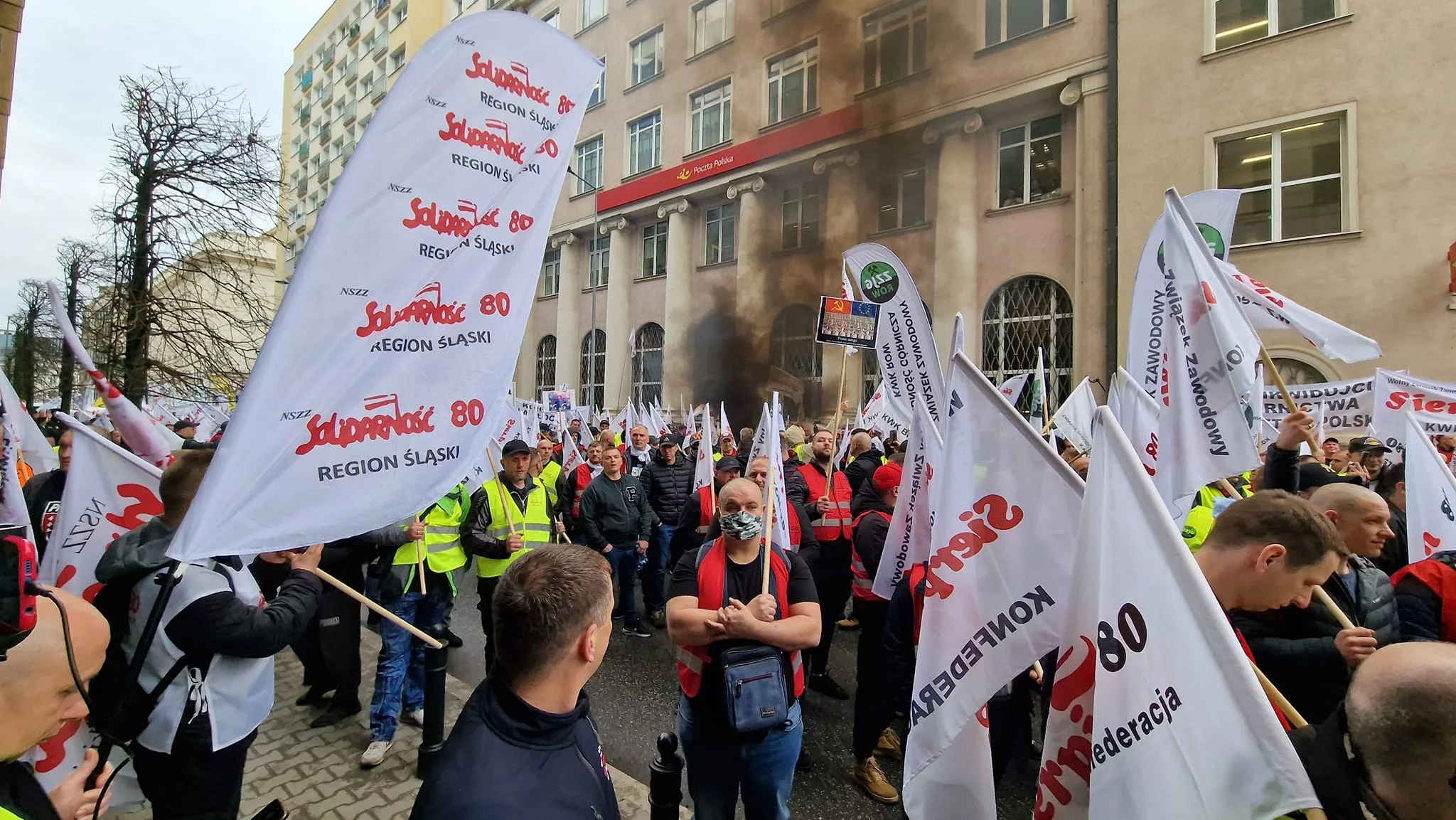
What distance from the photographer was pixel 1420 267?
11.5m

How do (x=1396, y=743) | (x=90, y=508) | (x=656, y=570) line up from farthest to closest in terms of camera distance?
(x=656, y=570)
(x=90, y=508)
(x=1396, y=743)

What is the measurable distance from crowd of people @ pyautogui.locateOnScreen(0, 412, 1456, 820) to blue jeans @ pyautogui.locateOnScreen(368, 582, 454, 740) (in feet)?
0.06

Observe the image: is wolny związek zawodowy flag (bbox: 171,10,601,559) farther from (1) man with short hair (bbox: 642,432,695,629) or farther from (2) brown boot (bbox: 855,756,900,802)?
(1) man with short hair (bbox: 642,432,695,629)

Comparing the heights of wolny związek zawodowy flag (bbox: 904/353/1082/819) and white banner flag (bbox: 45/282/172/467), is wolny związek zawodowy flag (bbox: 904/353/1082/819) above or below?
below

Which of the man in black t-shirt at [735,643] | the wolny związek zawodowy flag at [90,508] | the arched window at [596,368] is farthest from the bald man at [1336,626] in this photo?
the arched window at [596,368]

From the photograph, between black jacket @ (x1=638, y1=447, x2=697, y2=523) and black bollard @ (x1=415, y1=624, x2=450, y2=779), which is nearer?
black bollard @ (x1=415, y1=624, x2=450, y2=779)

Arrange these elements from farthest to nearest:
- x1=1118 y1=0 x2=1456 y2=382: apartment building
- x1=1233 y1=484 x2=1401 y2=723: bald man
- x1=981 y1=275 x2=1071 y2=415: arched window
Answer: x1=981 y1=275 x2=1071 y2=415: arched window → x1=1118 y1=0 x2=1456 y2=382: apartment building → x1=1233 y1=484 x2=1401 y2=723: bald man

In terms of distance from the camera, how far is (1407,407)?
707cm

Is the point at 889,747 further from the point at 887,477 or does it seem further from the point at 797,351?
the point at 797,351

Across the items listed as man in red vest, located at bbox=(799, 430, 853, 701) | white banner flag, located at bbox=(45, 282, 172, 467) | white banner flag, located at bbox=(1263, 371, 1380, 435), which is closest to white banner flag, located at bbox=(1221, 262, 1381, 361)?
man in red vest, located at bbox=(799, 430, 853, 701)

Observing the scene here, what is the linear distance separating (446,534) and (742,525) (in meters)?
2.92

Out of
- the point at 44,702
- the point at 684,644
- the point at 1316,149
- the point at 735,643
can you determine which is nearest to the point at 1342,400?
the point at 1316,149

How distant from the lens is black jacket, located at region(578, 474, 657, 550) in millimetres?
6594

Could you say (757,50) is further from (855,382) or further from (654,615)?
(654,615)
